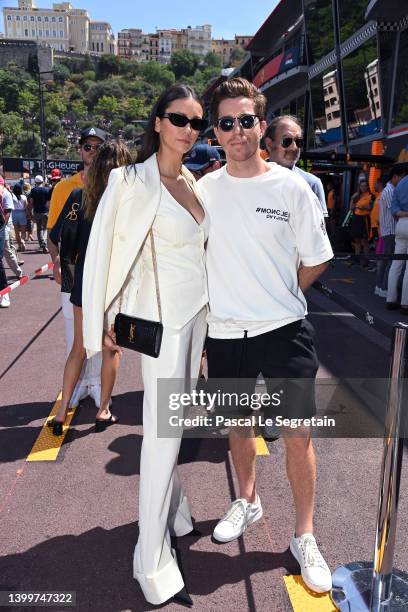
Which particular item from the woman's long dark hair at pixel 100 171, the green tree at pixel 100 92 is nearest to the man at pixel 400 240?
the woman's long dark hair at pixel 100 171

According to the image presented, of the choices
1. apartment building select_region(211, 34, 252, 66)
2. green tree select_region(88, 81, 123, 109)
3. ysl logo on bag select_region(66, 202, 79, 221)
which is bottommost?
ysl logo on bag select_region(66, 202, 79, 221)

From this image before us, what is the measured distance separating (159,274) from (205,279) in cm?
28

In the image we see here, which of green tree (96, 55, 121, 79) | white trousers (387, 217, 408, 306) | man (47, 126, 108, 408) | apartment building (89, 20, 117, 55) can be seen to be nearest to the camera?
man (47, 126, 108, 408)

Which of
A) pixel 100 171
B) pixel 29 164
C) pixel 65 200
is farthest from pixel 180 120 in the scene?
pixel 29 164

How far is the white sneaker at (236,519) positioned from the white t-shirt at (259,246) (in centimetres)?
97

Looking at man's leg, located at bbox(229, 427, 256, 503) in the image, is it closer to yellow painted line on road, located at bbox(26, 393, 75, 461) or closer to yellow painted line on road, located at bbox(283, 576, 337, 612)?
yellow painted line on road, located at bbox(283, 576, 337, 612)

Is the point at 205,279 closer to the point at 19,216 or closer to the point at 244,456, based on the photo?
the point at 244,456

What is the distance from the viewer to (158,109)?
2.28 m

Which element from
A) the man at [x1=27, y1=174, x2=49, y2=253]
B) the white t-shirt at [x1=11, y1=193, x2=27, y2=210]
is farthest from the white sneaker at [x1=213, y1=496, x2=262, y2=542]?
the white t-shirt at [x1=11, y1=193, x2=27, y2=210]

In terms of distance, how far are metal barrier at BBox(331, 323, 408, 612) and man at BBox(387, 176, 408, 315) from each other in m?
5.71

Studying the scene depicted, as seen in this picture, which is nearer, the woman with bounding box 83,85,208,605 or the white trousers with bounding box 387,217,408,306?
the woman with bounding box 83,85,208,605

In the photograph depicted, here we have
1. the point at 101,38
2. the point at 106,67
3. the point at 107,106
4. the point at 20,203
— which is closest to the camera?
the point at 20,203

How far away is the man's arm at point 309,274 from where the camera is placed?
2.48 metres

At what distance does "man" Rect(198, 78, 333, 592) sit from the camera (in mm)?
2357
